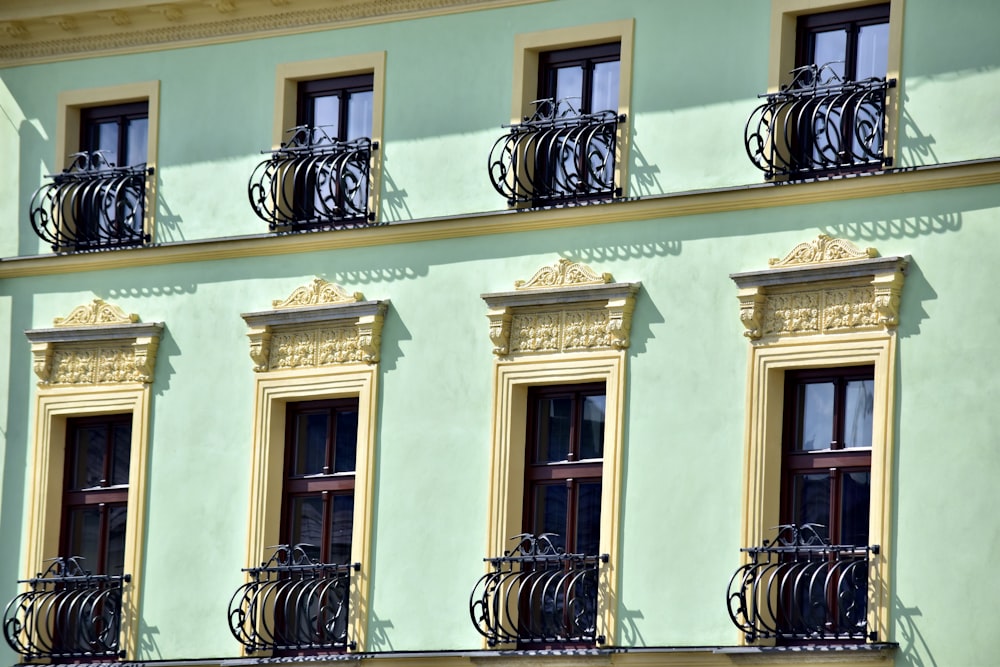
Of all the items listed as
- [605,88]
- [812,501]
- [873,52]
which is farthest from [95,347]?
[873,52]

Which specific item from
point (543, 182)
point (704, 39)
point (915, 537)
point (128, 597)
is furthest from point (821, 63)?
point (128, 597)

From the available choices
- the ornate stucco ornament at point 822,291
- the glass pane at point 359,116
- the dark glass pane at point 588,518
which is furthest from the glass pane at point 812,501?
the glass pane at point 359,116

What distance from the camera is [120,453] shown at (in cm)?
2783

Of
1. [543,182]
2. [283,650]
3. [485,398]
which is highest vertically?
[543,182]

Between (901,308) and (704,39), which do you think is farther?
(704,39)

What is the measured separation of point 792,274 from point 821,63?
2.10 meters

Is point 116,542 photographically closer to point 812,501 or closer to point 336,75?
point 336,75

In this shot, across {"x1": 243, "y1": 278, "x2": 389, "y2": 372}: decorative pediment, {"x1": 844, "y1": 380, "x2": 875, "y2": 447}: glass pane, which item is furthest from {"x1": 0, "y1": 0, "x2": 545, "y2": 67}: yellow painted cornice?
{"x1": 844, "y1": 380, "x2": 875, "y2": 447}: glass pane

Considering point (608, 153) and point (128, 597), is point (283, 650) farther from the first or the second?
point (608, 153)

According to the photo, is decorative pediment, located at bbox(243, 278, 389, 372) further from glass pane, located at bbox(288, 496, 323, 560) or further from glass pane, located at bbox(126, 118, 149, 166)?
glass pane, located at bbox(126, 118, 149, 166)

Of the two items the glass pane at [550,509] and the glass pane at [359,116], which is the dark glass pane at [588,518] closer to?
the glass pane at [550,509]

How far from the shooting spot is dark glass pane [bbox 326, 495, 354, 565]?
85.9ft

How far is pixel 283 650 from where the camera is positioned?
2612 cm

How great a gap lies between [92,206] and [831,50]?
8329mm
